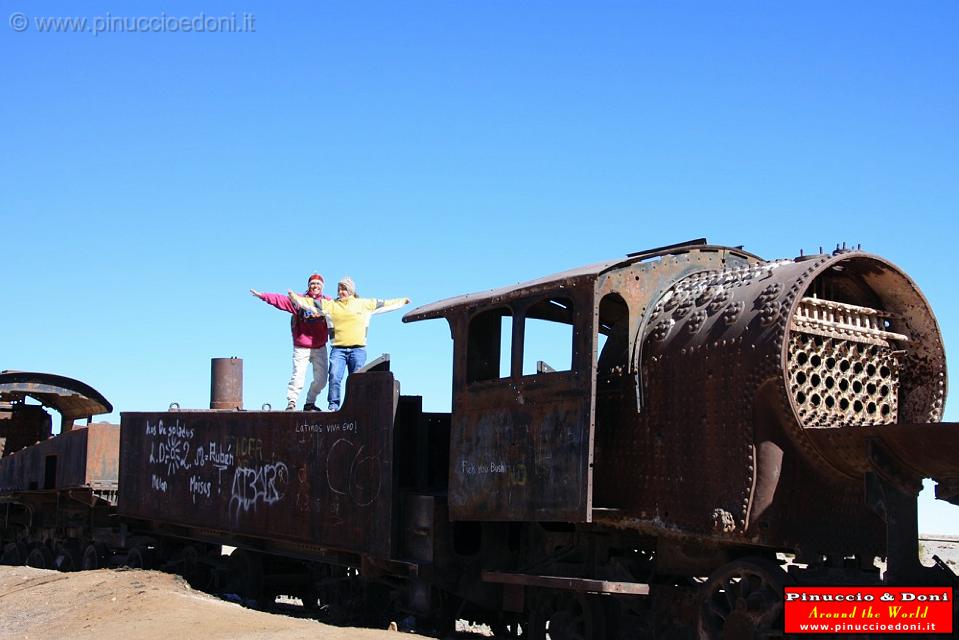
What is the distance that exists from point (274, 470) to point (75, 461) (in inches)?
229

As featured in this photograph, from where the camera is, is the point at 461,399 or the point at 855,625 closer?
the point at 855,625

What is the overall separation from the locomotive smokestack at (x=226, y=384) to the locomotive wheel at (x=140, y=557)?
2.17 metres

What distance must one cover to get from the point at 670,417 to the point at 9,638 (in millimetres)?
7303

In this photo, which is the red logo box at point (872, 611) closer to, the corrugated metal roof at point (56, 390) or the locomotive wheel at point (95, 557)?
the locomotive wheel at point (95, 557)

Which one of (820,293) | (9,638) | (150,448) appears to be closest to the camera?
(820,293)

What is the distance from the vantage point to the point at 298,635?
375 inches

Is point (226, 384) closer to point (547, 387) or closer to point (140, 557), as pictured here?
point (140, 557)

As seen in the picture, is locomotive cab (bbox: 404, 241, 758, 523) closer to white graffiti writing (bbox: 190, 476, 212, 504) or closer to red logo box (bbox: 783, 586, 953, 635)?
red logo box (bbox: 783, 586, 953, 635)

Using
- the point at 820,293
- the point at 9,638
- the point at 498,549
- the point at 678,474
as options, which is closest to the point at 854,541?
the point at 678,474

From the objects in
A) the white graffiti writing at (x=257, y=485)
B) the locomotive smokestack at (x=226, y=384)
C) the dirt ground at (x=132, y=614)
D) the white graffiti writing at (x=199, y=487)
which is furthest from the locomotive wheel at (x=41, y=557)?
the white graffiti writing at (x=257, y=485)

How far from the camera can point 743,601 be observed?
754 cm

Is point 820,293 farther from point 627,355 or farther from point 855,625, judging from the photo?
point 855,625

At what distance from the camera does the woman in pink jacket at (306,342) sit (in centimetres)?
1263

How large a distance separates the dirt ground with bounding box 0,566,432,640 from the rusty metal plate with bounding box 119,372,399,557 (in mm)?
896
